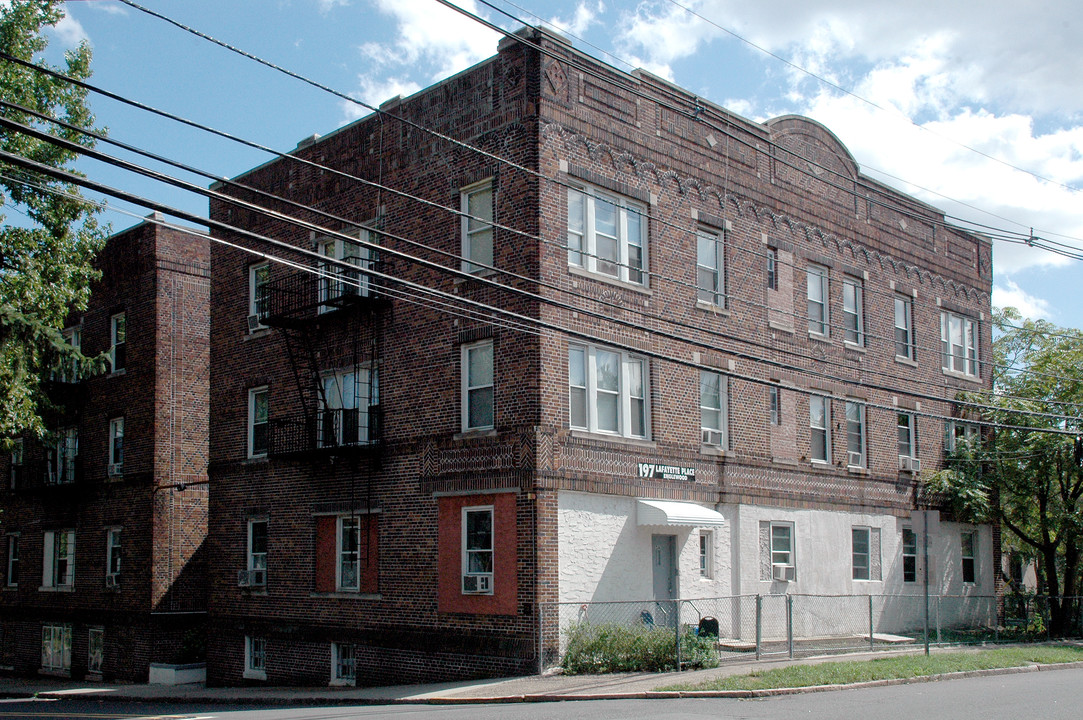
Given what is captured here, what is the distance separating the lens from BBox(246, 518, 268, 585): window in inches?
1021

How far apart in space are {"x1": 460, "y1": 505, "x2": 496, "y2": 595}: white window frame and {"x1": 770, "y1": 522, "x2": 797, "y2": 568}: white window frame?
7269 mm

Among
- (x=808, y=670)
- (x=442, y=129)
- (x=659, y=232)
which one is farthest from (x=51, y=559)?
A: (x=808, y=670)

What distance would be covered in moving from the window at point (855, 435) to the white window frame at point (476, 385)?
419 inches

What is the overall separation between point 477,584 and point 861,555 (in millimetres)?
11337

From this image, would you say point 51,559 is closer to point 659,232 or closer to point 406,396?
point 406,396

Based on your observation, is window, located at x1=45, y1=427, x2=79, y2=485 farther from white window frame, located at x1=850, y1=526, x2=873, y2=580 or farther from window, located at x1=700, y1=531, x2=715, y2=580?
white window frame, located at x1=850, y1=526, x2=873, y2=580

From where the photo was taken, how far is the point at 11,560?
35.7m

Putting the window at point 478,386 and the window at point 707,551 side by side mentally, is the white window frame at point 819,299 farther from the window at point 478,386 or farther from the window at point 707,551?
the window at point 478,386

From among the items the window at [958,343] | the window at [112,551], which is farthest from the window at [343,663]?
the window at [958,343]

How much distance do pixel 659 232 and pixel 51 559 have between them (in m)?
22.5

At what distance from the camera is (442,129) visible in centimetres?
2266

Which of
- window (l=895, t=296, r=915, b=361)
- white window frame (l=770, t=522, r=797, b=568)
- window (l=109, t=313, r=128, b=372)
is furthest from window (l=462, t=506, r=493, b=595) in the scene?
window (l=109, t=313, r=128, b=372)

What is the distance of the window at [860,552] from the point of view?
27.0 meters

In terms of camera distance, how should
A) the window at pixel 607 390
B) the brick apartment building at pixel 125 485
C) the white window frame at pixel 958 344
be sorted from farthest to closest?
the white window frame at pixel 958 344, the brick apartment building at pixel 125 485, the window at pixel 607 390
